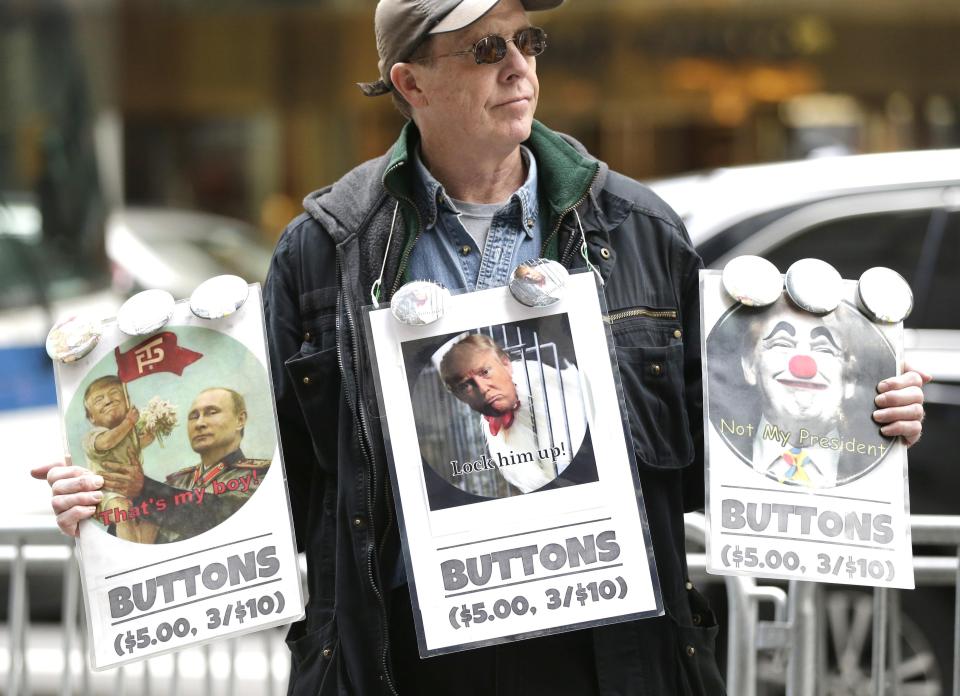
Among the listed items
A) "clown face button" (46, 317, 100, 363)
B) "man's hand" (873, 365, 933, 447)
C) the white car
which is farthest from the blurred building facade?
"man's hand" (873, 365, 933, 447)

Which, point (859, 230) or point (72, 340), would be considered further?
point (859, 230)

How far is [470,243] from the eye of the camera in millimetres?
2574

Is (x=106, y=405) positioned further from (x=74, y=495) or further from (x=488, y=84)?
(x=488, y=84)

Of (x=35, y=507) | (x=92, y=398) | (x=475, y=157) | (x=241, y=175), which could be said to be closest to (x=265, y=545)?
(x=92, y=398)

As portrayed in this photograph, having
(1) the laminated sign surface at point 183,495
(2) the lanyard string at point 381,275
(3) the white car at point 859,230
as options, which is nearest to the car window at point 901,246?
(3) the white car at point 859,230

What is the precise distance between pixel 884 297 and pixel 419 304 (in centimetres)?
84

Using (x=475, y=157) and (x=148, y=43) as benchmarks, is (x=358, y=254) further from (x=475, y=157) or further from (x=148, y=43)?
(x=148, y=43)

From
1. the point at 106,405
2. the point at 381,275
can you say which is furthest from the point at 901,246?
the point at 106,405

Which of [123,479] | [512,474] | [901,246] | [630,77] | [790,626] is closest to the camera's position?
[512,474]

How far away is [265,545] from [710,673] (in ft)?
2.77

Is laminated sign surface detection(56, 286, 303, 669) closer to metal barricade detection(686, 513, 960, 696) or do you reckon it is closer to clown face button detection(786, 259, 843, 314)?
clown face button detection(786, 259, 843, 314)

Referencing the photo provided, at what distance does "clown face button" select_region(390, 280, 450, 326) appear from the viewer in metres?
2.41

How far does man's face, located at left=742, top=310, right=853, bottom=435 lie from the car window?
236 centimetres

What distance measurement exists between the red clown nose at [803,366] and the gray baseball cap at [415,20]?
79cm
